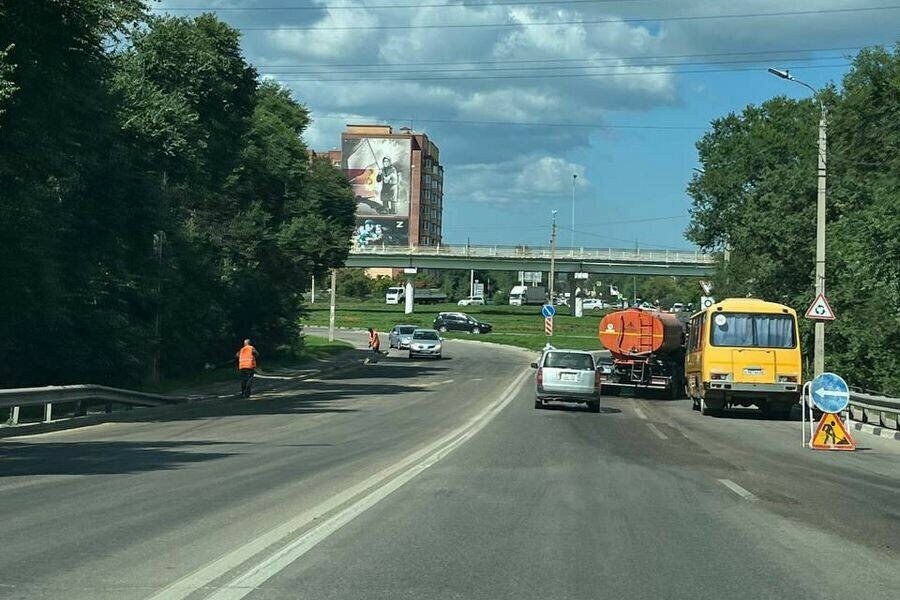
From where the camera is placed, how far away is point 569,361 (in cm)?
2911

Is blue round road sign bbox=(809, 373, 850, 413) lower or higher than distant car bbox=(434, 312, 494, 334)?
lower

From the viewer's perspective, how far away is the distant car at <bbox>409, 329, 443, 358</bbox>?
198 feet

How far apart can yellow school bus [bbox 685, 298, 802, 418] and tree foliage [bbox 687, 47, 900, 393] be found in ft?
9.54

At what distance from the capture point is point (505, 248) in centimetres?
11281

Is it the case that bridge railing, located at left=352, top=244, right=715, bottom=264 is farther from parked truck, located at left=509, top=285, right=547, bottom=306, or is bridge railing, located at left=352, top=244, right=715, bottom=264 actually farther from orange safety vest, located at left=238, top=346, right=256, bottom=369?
orange safety vest, located at left=238, top=346, right=256, bottom=369

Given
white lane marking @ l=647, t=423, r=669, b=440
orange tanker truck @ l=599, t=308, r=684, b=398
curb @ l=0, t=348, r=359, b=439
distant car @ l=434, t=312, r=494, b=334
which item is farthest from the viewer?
distant car @ l=434, t=312, r=494, b=334

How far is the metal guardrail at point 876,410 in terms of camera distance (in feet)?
78.4

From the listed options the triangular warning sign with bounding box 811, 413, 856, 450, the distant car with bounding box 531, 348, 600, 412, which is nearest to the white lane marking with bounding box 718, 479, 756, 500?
the triangular warning sign with bounding box 811, 413, 856, 450

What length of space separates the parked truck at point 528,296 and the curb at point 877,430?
128 m

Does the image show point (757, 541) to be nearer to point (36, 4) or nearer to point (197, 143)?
point (36, 4)

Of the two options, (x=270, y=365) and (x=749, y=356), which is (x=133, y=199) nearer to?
(x=749, y=356)

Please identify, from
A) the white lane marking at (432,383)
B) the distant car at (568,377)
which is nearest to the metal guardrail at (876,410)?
the distant car at (568,377)

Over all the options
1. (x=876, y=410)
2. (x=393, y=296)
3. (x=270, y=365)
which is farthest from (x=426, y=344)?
(x=393, y=296)

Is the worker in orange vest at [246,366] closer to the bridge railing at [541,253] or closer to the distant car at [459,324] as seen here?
the distant car at [459,324]
